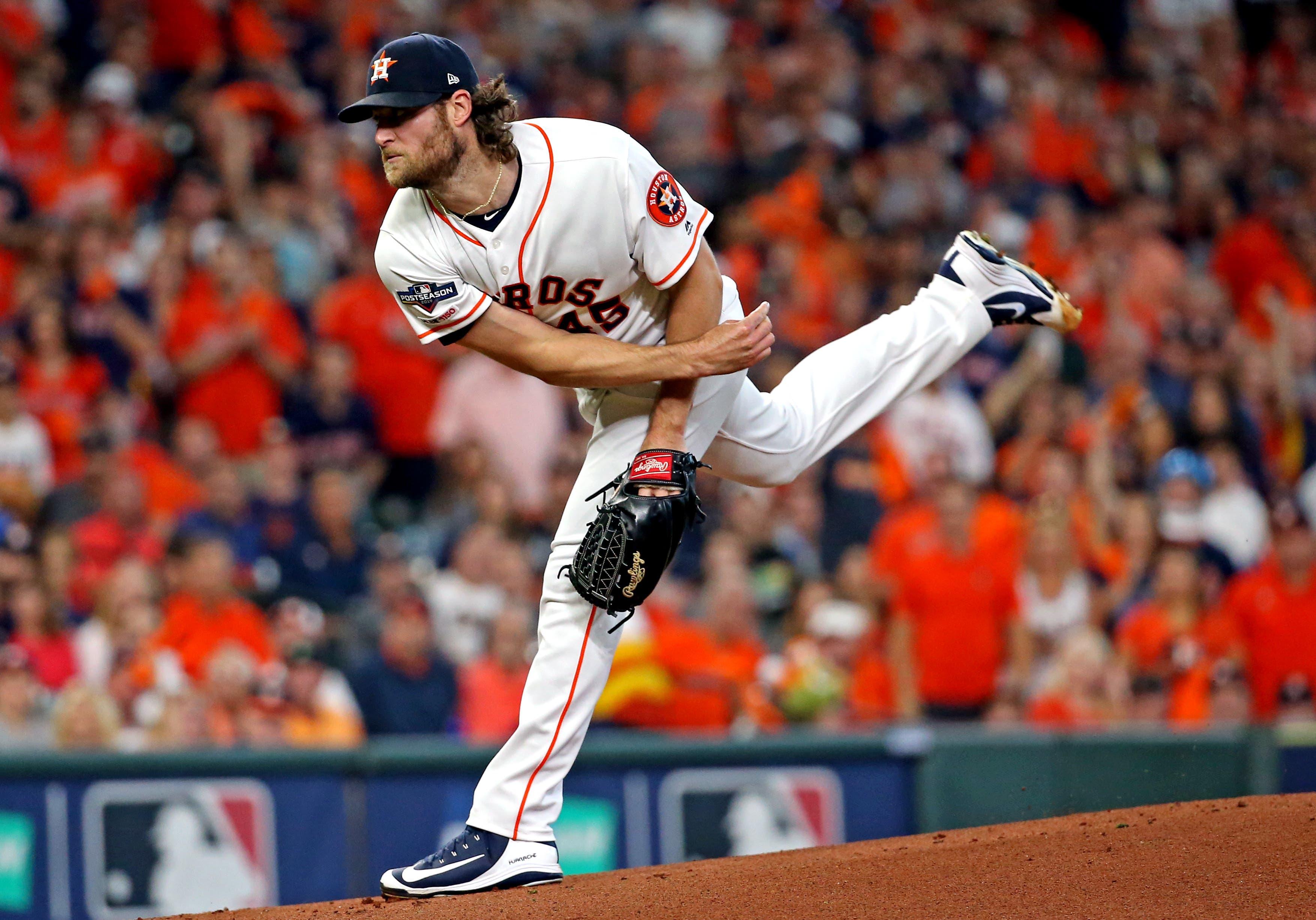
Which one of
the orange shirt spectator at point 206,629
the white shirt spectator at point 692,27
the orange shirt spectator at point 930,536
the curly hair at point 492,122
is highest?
the white shirt spectator at point 692,27

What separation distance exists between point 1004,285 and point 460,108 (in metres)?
1.76

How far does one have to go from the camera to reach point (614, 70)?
450 inches

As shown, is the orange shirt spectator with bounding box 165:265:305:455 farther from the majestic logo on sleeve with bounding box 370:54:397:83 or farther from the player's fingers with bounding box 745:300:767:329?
the player's fingers with bounding box 745:300:767:329

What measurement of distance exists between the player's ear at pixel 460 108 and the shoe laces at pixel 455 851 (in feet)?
5.45

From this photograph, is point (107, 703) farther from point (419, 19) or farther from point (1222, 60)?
point (1222, 60)

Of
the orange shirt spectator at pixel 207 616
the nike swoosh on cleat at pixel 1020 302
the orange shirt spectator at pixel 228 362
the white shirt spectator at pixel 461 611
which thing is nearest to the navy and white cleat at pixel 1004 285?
the nike swoosh on cleat at pixel 1020 302

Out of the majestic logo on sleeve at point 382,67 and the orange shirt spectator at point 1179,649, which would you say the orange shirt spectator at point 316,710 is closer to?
the orange shirt spectator at point 1179,649

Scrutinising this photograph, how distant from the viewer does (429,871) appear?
13.0 ft

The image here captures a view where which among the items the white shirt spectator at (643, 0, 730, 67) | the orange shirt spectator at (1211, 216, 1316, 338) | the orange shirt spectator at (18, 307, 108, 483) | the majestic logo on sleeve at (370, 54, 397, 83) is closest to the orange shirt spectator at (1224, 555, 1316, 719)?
the orange shirt spectator at (1211, 216, 1316, 338)

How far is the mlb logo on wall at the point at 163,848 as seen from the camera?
607 cm

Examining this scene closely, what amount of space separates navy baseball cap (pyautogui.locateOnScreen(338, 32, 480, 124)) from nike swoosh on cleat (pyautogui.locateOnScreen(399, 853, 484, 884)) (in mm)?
1740

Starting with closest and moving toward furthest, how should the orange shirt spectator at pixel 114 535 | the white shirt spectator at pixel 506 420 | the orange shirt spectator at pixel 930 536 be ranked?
the orange shirt spectator at pixel 114 535 < the orange shirt spectator at pixel 930 536 < the white shirt spectator at pixel 506 420

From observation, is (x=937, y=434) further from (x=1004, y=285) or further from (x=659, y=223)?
(x=659, y=223)

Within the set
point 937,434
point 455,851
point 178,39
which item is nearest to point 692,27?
point 178,39
